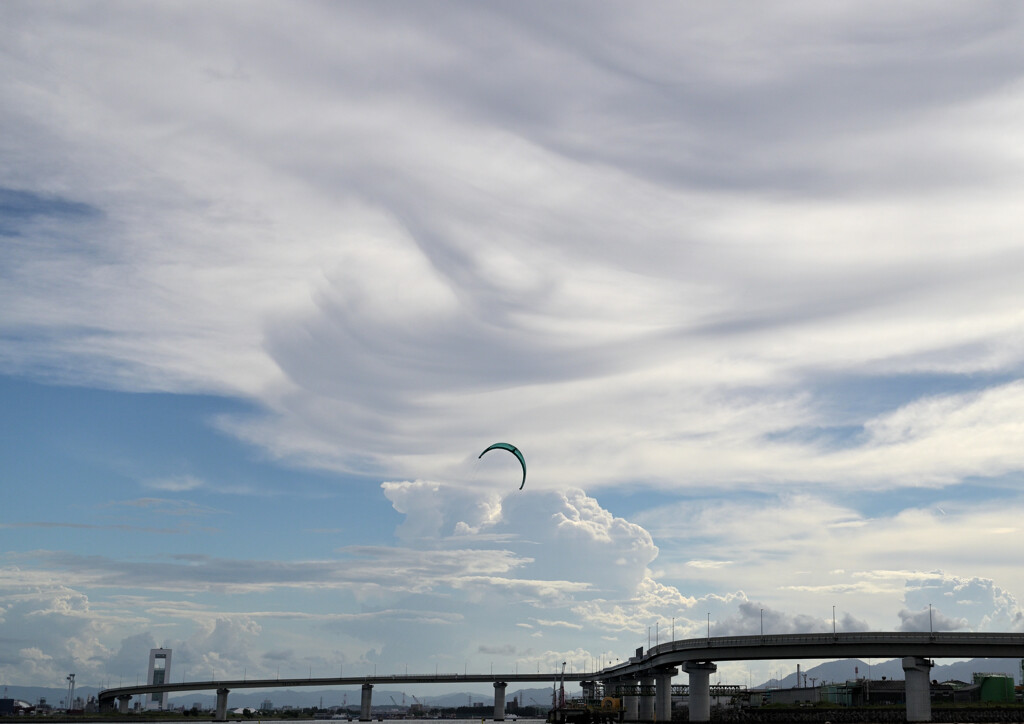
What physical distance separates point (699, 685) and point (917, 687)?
126 ft

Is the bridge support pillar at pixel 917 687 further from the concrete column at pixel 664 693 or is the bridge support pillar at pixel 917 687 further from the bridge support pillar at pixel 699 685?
the concrete column at pixel 664 693

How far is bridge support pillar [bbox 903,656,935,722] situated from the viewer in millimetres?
149875

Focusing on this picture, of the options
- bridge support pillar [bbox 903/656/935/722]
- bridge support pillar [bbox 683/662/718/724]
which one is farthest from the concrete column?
bridge support pillar [bbox 903/656/935/722]

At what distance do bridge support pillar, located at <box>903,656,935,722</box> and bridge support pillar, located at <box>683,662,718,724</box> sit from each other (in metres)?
34.3

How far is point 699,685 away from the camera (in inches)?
6796

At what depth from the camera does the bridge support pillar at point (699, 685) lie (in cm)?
17150

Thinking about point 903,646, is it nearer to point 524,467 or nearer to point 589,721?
point 589,721

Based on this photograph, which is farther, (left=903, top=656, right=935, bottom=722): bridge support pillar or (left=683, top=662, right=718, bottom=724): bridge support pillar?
(left=683, top=662, right=718, bottom=724): bridge support pillar

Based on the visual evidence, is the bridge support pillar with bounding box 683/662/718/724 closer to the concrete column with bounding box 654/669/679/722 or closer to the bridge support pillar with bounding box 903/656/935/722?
the concrete column with bounding box 654/669/679/722

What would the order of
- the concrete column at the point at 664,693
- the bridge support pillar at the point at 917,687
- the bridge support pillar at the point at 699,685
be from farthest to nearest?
the concrete column at the point at 664,693
the bridge support pillar at the point at 699,685
the bridge support pillar at the point at 917,687

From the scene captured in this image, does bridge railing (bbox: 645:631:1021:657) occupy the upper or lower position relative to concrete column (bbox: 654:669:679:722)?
upper

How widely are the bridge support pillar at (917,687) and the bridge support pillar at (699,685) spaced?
34.3 meters

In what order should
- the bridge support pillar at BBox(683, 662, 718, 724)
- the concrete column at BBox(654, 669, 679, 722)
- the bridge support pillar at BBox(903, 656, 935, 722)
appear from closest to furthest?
the bridge support pillar at BBox(903, 656, 935, 722) < the bridge support pillar at BBox(683, 662, 718, 724) < the concrete column at BBox(654, 669, 679, 722)

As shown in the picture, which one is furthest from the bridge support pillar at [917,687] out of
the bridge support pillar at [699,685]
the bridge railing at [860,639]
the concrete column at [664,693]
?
the concrete column at [664,693]
